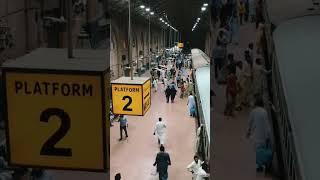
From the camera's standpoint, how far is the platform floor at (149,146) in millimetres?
11406

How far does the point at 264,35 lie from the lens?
33.4 ft

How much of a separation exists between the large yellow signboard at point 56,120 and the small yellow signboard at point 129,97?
5.44m

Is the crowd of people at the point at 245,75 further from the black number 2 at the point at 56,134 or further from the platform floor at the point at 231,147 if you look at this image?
the black number 2 at the point at 56,134

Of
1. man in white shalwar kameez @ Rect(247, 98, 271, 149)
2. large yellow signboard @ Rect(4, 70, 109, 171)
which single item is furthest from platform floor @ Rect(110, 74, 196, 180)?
large yellow signboard @ Rect(4, 70, 109, 171)

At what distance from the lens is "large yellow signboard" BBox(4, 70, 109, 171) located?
385 centimetres

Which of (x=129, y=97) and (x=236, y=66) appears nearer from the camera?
(x=129, y=97)

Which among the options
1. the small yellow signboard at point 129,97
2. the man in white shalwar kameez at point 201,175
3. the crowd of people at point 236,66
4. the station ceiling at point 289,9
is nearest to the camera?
the station ceiling at point 289,9

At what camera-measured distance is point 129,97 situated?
9672 millimetres

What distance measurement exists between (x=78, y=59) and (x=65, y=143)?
0.67 meters

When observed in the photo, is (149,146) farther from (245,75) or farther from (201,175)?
(201,175)

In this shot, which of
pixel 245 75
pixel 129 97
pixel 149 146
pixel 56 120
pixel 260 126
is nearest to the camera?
pixel 56 120

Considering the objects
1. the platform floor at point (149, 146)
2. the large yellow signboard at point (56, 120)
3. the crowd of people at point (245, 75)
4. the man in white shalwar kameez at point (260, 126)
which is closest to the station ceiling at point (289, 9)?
the crowd of people at point (245, 75)

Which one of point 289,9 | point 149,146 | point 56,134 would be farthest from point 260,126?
point 149,146

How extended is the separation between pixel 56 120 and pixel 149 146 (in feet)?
32.9
